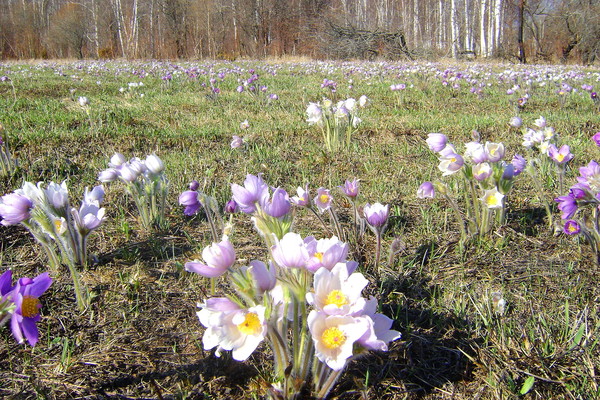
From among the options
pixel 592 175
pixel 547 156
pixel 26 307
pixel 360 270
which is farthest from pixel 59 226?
pixel 547 156

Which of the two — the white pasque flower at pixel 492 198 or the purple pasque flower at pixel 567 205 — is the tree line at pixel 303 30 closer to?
the white pasque flower at pixel 492 198

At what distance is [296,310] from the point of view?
1.10m

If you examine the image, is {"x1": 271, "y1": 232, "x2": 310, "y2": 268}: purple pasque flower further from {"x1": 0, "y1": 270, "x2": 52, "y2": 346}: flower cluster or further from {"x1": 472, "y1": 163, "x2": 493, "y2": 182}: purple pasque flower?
{"x1": 472, "y1": 163, "x2": 493, "y2": 182}: purple pasque flower

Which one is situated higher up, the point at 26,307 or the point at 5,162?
the point at 5,162

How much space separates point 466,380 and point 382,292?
0.48 meters

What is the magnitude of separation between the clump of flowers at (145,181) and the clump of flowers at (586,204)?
74.2 inches

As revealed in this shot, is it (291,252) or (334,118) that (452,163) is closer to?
(291,252)

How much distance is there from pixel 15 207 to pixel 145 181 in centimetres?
71

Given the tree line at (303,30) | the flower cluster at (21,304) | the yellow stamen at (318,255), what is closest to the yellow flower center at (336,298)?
the yellow stamen at (318,255)

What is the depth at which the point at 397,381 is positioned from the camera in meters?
1.35

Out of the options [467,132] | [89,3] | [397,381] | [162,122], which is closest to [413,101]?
[467,132]

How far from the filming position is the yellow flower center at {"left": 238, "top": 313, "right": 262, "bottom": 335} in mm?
1065

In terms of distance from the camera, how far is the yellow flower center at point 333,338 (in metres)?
1.00

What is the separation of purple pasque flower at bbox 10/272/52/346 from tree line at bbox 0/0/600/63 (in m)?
20.2
